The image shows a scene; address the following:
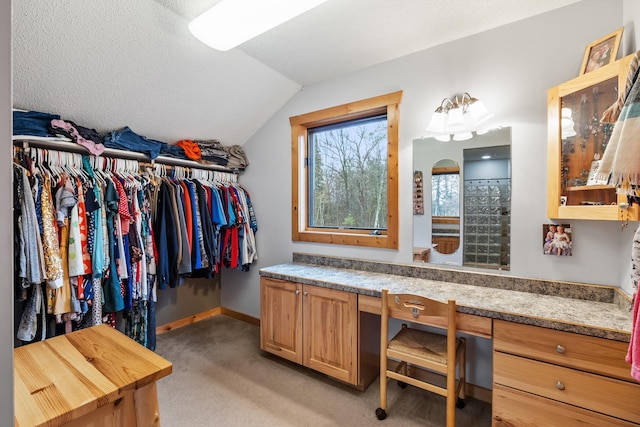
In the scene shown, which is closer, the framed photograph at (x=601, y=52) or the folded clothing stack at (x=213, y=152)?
the framed photograph at (x=601, y=52)

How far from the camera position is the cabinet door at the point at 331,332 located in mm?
2014

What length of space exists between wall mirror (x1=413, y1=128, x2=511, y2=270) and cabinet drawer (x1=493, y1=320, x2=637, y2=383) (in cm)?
62

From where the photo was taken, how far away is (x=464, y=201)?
2.10 meters

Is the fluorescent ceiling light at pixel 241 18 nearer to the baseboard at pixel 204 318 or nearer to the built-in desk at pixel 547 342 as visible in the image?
the built-in desk at pixel 547 342

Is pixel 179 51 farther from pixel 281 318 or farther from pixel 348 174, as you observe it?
pixel 281 318

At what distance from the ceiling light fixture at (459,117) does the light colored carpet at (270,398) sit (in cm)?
183

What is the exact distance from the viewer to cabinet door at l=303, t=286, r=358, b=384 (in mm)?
2014

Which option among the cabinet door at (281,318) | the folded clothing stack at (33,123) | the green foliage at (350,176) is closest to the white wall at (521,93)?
the green foliage at (350,176)

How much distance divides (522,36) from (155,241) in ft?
10.1

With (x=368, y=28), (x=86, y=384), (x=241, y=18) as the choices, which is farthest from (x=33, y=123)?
(x=368, y=28)

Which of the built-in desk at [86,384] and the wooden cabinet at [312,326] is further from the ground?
the built-in desk at [86,384]

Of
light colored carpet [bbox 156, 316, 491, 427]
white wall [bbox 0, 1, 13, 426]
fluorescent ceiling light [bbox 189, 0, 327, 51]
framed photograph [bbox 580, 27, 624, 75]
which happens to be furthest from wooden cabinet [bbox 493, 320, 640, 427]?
fluorescent ceiling light [bbox 189, 0, 327, 51]

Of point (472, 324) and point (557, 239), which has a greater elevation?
point (557, 239)

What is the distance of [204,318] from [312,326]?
179 centimetres
